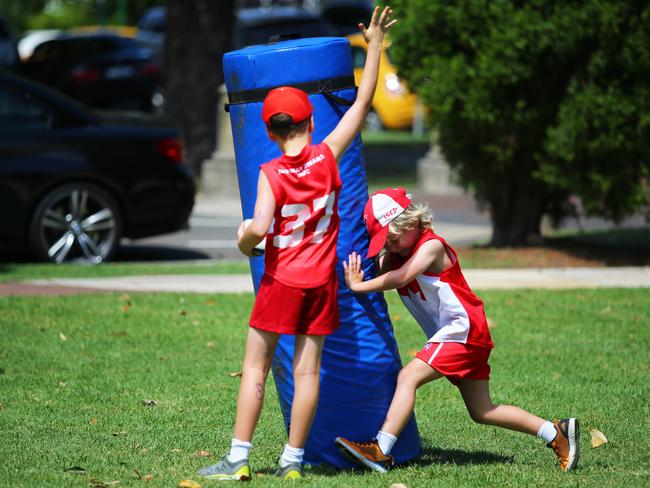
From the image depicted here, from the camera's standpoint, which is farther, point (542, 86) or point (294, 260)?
point (542, 86)

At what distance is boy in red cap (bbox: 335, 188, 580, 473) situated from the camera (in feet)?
15.9

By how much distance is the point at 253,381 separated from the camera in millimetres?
4723

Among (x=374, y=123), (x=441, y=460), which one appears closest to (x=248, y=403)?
(x=441, y=460)

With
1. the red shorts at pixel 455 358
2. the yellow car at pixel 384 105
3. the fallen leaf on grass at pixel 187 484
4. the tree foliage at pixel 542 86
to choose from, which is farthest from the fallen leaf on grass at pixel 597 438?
the yellow car at pixel 384 105

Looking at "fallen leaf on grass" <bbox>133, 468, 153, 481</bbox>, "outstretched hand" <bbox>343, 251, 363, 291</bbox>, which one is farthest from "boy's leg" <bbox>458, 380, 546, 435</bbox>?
"fallen leaf on grass" <bbox>133, 468, 153, 481</bbox>

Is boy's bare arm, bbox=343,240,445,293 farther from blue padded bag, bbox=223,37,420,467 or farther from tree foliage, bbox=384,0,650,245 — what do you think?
tree foliage, bbox=384,0,650,245

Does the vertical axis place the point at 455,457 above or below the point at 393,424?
below

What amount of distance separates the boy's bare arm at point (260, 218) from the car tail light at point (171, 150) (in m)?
6.61

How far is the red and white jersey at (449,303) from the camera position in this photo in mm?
4926

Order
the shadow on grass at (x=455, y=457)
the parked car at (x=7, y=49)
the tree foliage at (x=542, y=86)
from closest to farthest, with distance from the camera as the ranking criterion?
the shadow on grass at (x=455, y=457), the tree foliage at (x=542, y=86), the parked car at (x=7, y=49)

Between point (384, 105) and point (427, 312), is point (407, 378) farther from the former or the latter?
point (384, 105)

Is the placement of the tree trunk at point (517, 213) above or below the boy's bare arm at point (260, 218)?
below

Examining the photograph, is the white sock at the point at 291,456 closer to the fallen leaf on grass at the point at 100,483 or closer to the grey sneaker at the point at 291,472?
the grey sneaker at the point at 291,472

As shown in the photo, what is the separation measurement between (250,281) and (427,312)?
4.75 m
